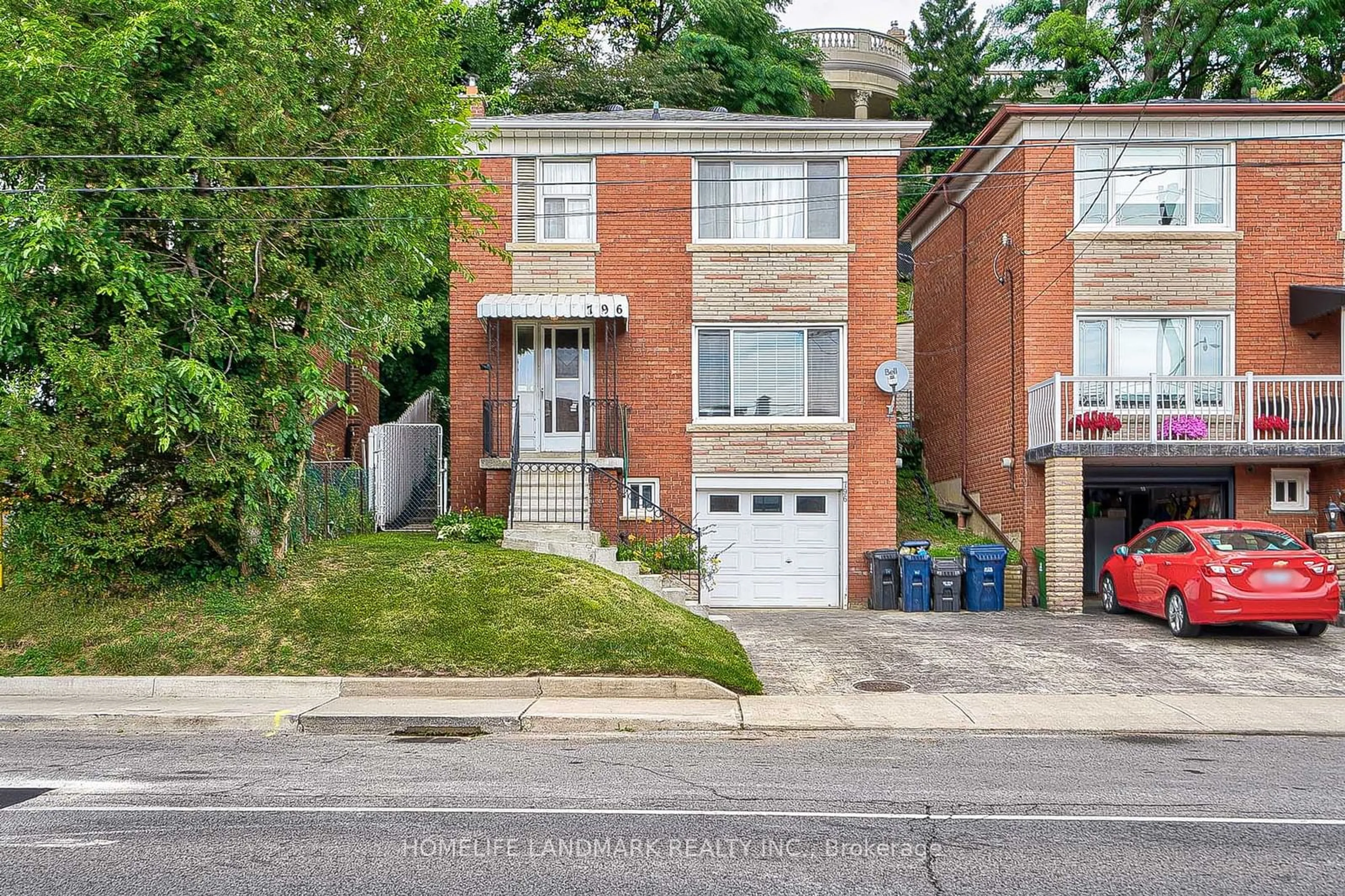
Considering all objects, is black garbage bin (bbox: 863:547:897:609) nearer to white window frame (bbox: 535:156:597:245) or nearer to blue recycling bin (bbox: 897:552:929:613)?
blue recycling bin (bbox: 897:552:929:613)

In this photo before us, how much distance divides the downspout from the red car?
6206 millimetres

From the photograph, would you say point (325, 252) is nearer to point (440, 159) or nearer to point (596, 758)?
point (440, 159)

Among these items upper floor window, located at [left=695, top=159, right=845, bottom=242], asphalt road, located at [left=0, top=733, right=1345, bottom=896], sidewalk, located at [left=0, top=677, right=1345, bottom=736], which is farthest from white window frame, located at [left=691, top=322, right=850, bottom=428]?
asphalt road, located at [left=0, top=733, right=1345, bottom=896]

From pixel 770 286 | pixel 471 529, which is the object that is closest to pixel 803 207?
pixel 770 286

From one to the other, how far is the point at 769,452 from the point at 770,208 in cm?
416

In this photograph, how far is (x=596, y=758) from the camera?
320 inches

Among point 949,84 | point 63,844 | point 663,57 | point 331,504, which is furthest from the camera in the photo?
point 949,84

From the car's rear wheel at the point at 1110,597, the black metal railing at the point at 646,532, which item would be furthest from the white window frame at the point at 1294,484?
the black metal railing at the point at 646,532

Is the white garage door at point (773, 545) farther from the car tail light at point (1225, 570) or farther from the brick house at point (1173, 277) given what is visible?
the car tail light at point (1225, 570)

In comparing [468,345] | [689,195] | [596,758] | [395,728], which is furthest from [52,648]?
[689,195]

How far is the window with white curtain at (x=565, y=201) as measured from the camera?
17812 millimetres

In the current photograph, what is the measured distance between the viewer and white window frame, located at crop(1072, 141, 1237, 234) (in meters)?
17.7

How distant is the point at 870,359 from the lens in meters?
17.8

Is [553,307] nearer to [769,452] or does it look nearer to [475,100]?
[475,100]
